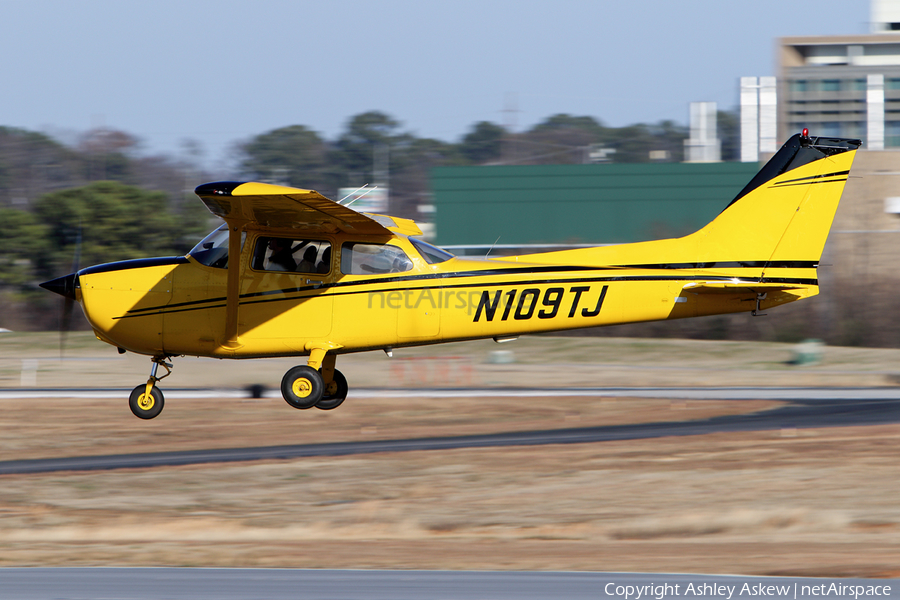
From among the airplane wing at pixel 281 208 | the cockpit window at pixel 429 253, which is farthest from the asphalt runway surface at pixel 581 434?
the airplane wing at pixel 281 208

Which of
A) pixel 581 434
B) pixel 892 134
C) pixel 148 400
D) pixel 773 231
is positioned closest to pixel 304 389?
pixel 148 400

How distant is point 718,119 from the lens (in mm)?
47844

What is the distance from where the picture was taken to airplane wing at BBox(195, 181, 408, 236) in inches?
445

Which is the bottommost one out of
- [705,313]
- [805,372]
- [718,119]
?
[805,372]

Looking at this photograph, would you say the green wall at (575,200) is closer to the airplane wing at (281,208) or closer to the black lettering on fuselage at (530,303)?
the black lettering on fuselage at (530,303)

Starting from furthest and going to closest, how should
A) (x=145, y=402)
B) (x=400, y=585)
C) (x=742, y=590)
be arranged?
(x=400, y=585) → (x=145, y=402) → (x=742, y=590)

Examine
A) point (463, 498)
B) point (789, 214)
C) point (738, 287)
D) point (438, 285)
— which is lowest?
point (463, 498)

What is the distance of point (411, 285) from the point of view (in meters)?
12.9

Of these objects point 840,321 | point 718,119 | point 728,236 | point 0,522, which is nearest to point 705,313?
point 728,236

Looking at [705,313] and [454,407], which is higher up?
[705,313]

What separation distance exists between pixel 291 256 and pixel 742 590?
7.51 metres

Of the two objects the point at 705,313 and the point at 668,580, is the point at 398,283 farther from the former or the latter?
the point at 668,580

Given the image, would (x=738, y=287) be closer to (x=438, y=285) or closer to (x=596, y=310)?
(x=596, y=310)

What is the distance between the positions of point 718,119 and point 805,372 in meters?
17.2
